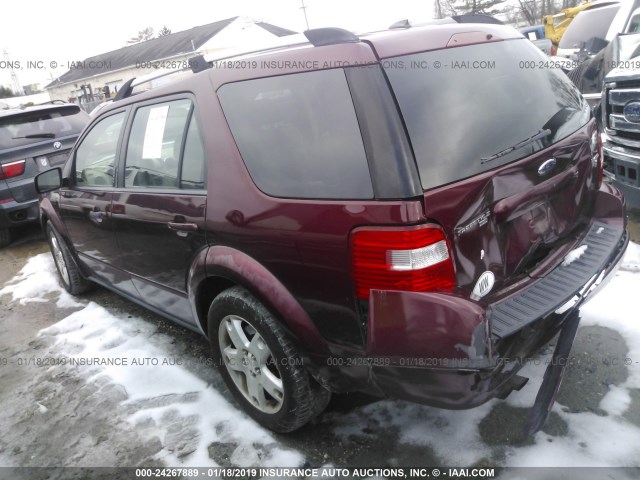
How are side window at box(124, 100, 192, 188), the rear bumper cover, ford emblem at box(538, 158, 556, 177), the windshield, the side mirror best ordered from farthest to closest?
1. the windshield
2. the side mirror
3. side window at box(124, 100, 192, 188)
4. ford emblem at box(538, 158, 556, 177)
5. the rear bumper cover

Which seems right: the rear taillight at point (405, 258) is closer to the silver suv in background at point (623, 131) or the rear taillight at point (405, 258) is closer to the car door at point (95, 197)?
the car door at point (95, 197)

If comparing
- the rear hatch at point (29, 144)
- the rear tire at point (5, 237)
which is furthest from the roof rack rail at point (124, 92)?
the rear tire at point (5, 237)

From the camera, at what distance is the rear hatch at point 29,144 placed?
20.1ft

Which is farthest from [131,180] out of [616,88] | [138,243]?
[616,88]

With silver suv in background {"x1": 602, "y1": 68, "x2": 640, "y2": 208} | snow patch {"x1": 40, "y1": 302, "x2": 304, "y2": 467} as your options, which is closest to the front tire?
snow patch {"x1": 40, "y1": 302, "x2": 304, "y2": 467}

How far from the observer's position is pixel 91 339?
12.6 ft

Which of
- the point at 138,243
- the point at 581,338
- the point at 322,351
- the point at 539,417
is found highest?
the point at 138,243

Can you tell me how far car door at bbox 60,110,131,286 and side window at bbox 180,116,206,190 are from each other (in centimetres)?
88

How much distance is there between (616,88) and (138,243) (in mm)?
4019

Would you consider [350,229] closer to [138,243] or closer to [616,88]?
[138,243]

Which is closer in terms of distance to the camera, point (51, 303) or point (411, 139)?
point (411, 139)

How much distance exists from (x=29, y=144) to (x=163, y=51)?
3637 centimetres

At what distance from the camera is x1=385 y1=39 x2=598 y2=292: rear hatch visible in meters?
1.83

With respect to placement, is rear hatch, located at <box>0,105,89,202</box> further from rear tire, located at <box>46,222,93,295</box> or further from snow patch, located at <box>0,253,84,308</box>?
rear tire, located at <box>46,222,93,295</box>
